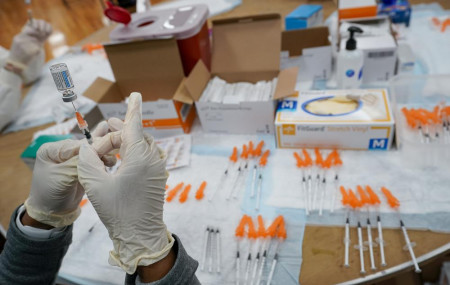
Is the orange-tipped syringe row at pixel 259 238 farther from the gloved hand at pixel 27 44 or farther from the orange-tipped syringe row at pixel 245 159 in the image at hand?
the gloved hand at pixel 27 44

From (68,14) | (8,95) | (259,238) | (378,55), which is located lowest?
(68,14)

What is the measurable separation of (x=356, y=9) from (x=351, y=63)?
0.42 metres

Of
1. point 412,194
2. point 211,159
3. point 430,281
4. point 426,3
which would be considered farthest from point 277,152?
point 426,3

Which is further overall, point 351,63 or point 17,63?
point 17,63

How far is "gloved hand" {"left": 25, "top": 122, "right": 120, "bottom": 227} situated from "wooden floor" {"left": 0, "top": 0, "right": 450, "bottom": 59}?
1629mm

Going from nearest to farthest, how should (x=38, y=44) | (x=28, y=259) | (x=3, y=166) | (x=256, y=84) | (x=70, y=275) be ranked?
(x=28, y=259) < (x=70, y=275) < (x=256, y=84) < (x=3, y=166) < (x=38, y=44)

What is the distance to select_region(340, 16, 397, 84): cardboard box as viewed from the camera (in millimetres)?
1330

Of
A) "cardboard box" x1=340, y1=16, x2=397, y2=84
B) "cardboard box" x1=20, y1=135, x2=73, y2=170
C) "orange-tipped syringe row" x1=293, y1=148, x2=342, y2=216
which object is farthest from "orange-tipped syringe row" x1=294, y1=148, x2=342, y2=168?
"cardboard box" x1=20, y1=135, x2=73, y2=170

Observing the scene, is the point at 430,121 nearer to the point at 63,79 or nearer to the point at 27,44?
the point at 63,79

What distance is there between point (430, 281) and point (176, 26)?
4.97 feet

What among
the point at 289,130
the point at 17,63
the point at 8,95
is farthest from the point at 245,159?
the point at 17,63

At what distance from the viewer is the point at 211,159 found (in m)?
1.28

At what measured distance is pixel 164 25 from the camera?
1478 millimetres

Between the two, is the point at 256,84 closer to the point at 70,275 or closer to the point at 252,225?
the point at 252,225
